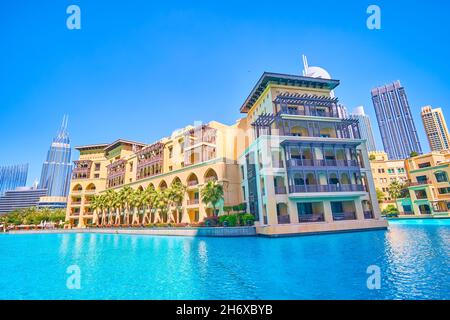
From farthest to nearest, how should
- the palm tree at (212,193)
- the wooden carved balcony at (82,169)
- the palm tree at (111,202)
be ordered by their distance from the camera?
1. the wooden carved balcony at (82,169)
2. the palm tree at (111,202)
3. the palm tree at (212,193)

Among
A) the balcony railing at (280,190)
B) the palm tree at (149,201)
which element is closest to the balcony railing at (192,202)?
the palm tree at (149,201)

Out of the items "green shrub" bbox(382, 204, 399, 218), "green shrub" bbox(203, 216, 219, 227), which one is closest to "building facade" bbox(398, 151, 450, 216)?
"green shrub" bbox(382, 204, 399, 218)

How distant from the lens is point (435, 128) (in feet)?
354

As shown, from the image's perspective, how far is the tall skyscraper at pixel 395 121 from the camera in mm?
144500

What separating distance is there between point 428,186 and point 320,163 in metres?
33.2

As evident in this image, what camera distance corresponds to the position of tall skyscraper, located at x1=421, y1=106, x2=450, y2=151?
4183 inches

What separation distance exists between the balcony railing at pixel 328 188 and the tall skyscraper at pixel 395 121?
146523 millimetres

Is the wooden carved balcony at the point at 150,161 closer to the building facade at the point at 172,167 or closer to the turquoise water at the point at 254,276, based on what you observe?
the building facade at the point at 172,167

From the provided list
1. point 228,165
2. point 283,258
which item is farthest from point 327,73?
point 283,258

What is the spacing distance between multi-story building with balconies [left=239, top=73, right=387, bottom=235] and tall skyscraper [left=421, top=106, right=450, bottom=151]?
353ft

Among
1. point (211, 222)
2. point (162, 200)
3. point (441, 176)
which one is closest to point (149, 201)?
point (162, 200)

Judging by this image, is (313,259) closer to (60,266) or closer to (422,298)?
(422,298)

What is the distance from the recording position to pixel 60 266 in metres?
15.3
